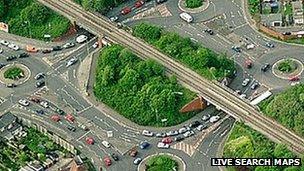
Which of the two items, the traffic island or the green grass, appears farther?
the traffic island

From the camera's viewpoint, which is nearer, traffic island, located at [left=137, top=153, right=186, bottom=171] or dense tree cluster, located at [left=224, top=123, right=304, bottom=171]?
dense tree cluster, located at [left=224, top=123, right=304, bottom=171]

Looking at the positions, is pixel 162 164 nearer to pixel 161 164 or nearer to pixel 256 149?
pixel 161 164

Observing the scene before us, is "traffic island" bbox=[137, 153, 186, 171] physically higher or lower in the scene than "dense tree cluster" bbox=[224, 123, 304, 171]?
higher

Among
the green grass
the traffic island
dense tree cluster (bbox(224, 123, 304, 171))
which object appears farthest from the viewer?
the traffic island

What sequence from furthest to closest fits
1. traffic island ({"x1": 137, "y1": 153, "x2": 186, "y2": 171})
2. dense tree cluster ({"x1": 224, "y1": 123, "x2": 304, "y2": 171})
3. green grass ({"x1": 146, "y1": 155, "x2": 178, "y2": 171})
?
traffic island ({"x1": 137, "y1": 153, "x2": 186, "y2": 171}) → green grass ({"x1": 146, "y1": 155, "x2": 178, "y2": 171}) → dense tree cluster ({"x1": 224, "y1": 123, "x2": 304, "y2": 171})

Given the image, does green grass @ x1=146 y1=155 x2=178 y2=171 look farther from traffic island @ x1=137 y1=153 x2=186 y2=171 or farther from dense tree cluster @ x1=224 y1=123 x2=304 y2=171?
dense tree cluster @ x1=224 y1=123 x2=304 y2=171

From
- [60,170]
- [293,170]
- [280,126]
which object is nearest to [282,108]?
[280,126]

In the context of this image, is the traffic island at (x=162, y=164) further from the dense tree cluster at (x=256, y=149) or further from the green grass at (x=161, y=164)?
the dense tree cluster at (x=256, y=149)

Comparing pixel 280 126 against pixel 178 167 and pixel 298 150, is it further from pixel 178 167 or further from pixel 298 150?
pixel 178 167

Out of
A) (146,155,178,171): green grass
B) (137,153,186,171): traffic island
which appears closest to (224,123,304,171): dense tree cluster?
Answer: (137,153,186,171): traffic island

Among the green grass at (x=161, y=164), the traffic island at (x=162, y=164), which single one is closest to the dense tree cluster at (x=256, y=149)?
the traffic island at (x=162, y=164)
